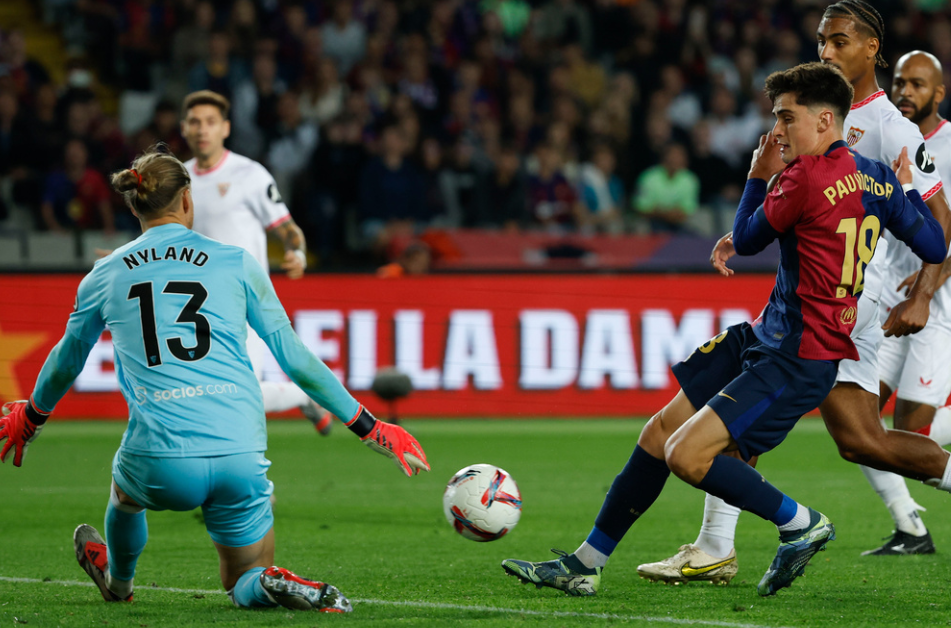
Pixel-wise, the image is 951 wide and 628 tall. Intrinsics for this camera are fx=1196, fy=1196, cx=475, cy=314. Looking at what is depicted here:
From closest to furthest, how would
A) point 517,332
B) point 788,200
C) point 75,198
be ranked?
point 788,200, point 517,332, point 75,198

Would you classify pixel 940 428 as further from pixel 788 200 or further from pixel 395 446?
pixel 395 446

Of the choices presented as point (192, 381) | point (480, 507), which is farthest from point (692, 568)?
point (192, 381)

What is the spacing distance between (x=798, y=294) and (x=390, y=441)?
1.59m

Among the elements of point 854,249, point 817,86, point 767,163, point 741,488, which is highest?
point 817,86

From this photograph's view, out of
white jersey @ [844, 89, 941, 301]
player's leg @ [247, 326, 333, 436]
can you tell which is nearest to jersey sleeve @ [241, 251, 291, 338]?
white jersey @ [844, 89, 941, 301]

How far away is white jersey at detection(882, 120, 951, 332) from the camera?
592cm

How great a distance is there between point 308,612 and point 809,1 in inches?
610

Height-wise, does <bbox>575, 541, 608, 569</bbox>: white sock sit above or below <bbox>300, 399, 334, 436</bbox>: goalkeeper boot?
above

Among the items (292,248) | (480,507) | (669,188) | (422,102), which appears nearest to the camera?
(480,507)

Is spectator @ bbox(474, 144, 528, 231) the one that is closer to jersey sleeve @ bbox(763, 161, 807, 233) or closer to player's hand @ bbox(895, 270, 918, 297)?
player's hand @ bbox(895, 270, 918, 297)

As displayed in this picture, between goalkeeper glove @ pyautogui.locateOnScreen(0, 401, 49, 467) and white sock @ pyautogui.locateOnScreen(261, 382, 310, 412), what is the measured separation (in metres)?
3.16

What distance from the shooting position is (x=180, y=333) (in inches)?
159

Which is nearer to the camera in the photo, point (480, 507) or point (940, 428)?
point (480, 507)

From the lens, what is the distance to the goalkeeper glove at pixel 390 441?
4195mm
